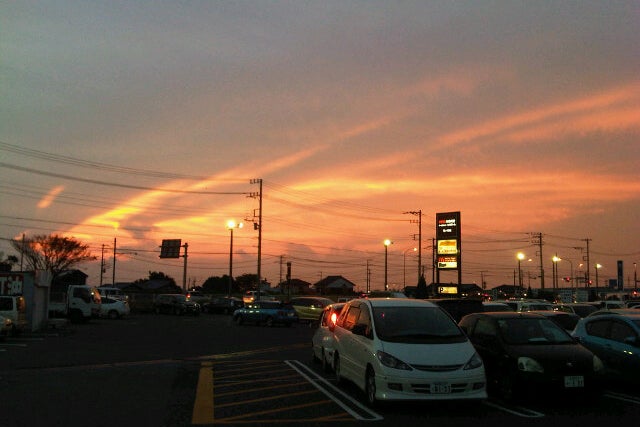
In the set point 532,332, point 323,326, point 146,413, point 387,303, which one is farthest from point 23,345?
point 532,332

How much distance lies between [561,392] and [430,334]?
2280 millimetres

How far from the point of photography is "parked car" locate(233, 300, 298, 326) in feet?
118

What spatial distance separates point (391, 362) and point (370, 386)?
0.73 metres

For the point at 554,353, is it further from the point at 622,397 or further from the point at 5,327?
the point at 5,327

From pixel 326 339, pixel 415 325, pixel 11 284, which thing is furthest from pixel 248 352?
pixel 11 284

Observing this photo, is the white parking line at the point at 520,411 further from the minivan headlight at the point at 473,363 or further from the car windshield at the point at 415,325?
the car windshield at the point at 415,325

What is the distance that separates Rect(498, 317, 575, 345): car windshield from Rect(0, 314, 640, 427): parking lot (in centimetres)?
107

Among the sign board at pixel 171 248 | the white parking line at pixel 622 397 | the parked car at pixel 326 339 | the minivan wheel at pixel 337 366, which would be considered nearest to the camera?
the white parking line at pixel 622 397

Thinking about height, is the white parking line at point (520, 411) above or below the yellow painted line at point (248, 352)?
above

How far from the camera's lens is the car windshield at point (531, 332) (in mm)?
10681

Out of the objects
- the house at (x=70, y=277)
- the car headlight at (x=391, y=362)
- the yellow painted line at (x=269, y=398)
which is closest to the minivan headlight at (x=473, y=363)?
the car headlight at (x=391, y=362)

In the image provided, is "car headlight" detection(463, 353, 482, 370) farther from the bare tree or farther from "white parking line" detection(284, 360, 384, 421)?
the bare tree

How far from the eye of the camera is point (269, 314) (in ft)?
118

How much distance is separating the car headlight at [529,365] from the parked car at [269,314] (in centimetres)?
2690
